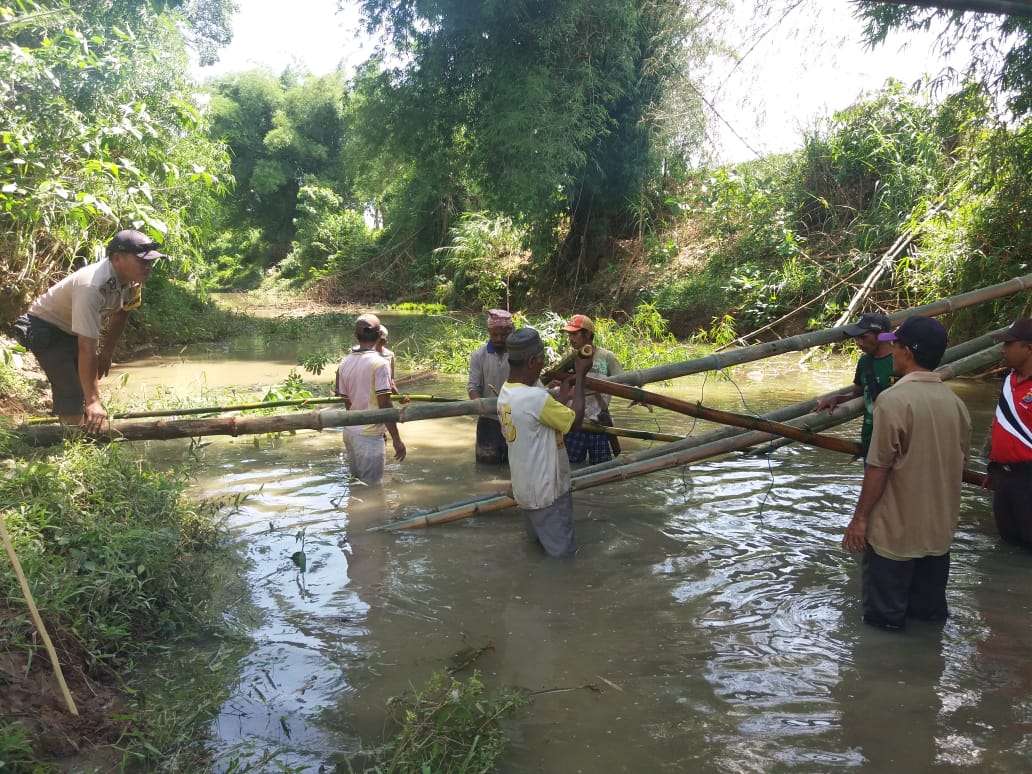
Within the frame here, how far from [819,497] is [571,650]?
3.22 m

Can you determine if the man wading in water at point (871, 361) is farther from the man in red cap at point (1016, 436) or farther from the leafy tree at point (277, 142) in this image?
the leafy tree at point (277, 142)

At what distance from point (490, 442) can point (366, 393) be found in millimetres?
1665

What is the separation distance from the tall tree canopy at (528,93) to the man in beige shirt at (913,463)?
12.1 meters

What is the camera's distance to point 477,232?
67.6 feet

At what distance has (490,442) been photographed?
23.5 ft

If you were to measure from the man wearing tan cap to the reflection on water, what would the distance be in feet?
0.97

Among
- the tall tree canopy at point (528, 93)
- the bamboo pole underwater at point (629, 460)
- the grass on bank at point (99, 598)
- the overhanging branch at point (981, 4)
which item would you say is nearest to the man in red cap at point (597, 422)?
the bamboo pole underwater at point (629, 460)

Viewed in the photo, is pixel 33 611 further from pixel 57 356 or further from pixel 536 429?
pixel 57 356

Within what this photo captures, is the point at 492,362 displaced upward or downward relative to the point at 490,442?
upward

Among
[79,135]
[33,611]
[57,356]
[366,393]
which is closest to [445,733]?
[33,611]

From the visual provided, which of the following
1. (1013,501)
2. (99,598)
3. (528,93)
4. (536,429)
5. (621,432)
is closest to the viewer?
(99,598)

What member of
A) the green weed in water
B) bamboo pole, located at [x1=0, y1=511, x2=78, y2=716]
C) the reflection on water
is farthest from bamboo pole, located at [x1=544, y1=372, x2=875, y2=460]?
bamboo pole, located at [x1=0, y1=511, x2=78, y2=716]

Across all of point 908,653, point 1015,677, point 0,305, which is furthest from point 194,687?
point 0,305

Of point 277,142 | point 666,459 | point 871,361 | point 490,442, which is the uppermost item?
point 277,142
